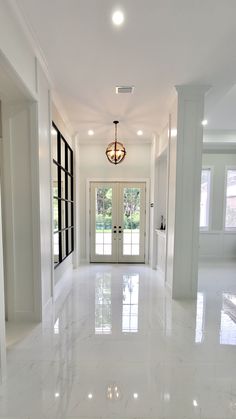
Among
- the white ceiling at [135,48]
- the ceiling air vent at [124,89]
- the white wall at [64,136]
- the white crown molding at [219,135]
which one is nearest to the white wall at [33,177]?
the white ceiling at [135,48]

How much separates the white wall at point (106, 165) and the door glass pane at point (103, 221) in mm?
386

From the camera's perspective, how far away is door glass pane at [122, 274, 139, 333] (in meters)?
2.77

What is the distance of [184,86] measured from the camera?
3.33 metres

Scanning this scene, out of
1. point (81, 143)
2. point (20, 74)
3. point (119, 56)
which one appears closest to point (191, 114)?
point (119, 56)

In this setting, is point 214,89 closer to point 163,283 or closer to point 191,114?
point 191,114

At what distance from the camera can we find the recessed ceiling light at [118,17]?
2096 mm

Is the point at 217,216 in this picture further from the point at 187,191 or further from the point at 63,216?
the point at 63,216

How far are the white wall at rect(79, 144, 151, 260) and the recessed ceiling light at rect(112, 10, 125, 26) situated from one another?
12.2 ft

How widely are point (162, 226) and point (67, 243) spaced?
234 cm

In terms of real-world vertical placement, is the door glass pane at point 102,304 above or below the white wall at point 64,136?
below

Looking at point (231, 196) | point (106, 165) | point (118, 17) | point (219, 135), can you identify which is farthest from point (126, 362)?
point (231, 196)

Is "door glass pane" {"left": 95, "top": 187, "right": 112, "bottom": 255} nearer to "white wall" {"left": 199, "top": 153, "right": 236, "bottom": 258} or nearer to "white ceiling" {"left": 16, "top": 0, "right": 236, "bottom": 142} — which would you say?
"white ceiling" {"left": 16, "top": 0, "right": 236, "bottom": 142}

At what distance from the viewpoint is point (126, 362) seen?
2.13 metres

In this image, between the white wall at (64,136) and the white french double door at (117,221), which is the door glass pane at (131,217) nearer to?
the white french double door at (117,221)
